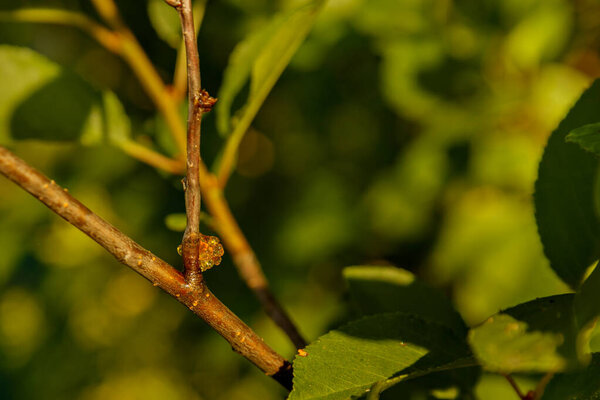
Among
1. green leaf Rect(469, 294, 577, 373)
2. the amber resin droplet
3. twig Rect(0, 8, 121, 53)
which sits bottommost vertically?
the amber resin droplet

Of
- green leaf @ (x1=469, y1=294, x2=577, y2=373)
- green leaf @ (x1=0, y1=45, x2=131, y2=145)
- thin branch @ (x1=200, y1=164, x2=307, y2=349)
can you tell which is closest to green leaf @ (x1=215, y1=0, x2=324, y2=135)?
thin branch @ (x1=200, y1=164, x2=307, y2=349)

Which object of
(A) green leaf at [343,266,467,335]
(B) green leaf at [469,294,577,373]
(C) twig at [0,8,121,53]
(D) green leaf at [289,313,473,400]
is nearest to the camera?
(B) green leaf at [469,294,577,373]

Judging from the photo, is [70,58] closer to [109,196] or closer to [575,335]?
[109,196]

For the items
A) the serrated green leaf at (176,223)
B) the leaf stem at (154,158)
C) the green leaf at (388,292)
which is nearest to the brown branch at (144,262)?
the green leaf at (388,292)

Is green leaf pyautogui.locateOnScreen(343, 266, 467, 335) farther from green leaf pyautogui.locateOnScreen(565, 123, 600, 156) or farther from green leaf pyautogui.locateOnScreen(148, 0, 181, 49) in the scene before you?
green leaf pyautogui.locateOnScreen(148, 0, 181, 49)

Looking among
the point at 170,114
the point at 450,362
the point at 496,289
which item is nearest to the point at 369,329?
the point at 450,362

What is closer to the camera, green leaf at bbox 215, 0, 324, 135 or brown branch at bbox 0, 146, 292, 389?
brown branch at bbox 0, 146, 292, 389
